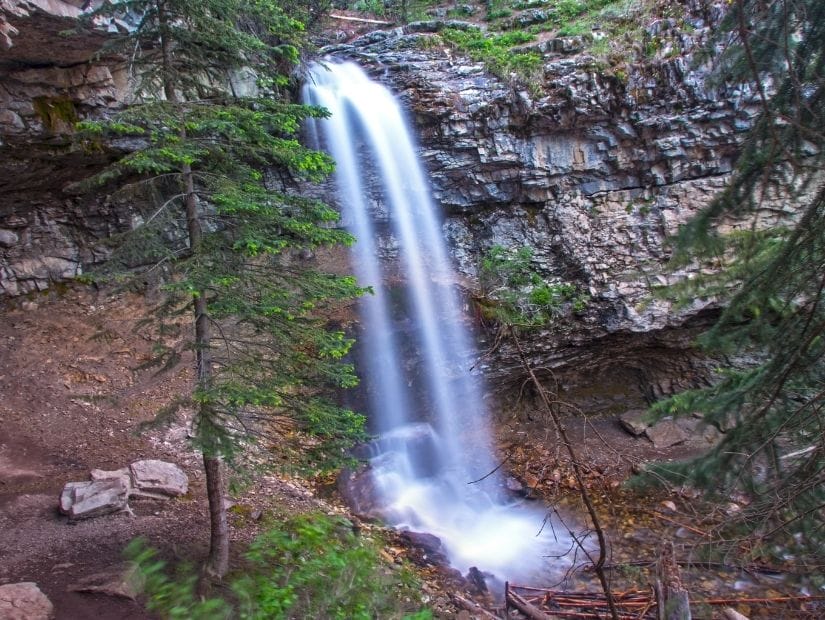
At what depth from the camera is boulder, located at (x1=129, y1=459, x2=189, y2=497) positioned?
6.91 meters

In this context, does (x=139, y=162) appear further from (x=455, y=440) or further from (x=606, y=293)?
(x=606, y=293)

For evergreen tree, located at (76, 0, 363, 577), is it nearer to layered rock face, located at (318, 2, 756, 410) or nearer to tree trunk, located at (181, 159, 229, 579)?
tree trunk, located at (181, 159, 229, 579)

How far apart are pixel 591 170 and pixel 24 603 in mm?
11678

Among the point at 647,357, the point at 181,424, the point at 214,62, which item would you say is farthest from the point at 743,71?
the point at 647,357

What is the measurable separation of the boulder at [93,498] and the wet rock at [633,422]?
9.98 metres

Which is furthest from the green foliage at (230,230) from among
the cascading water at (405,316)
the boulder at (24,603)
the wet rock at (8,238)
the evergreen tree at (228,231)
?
the wet rock at (8,238)

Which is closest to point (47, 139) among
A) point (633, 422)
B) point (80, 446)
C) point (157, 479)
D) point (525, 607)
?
point (80, 446)

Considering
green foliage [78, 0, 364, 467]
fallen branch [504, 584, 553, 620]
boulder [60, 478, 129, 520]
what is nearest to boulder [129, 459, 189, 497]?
boulder [60, 478, 129, 520]

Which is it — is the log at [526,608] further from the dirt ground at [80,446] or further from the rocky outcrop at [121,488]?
the rocky outcrop at [121,488]

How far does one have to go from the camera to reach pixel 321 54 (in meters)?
12.9

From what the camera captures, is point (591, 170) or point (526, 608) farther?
point (591, 170)

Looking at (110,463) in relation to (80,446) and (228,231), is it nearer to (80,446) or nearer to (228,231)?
(80,446)

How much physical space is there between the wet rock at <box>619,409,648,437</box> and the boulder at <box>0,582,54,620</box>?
10729 millimetres

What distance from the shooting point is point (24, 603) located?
13.4ft
